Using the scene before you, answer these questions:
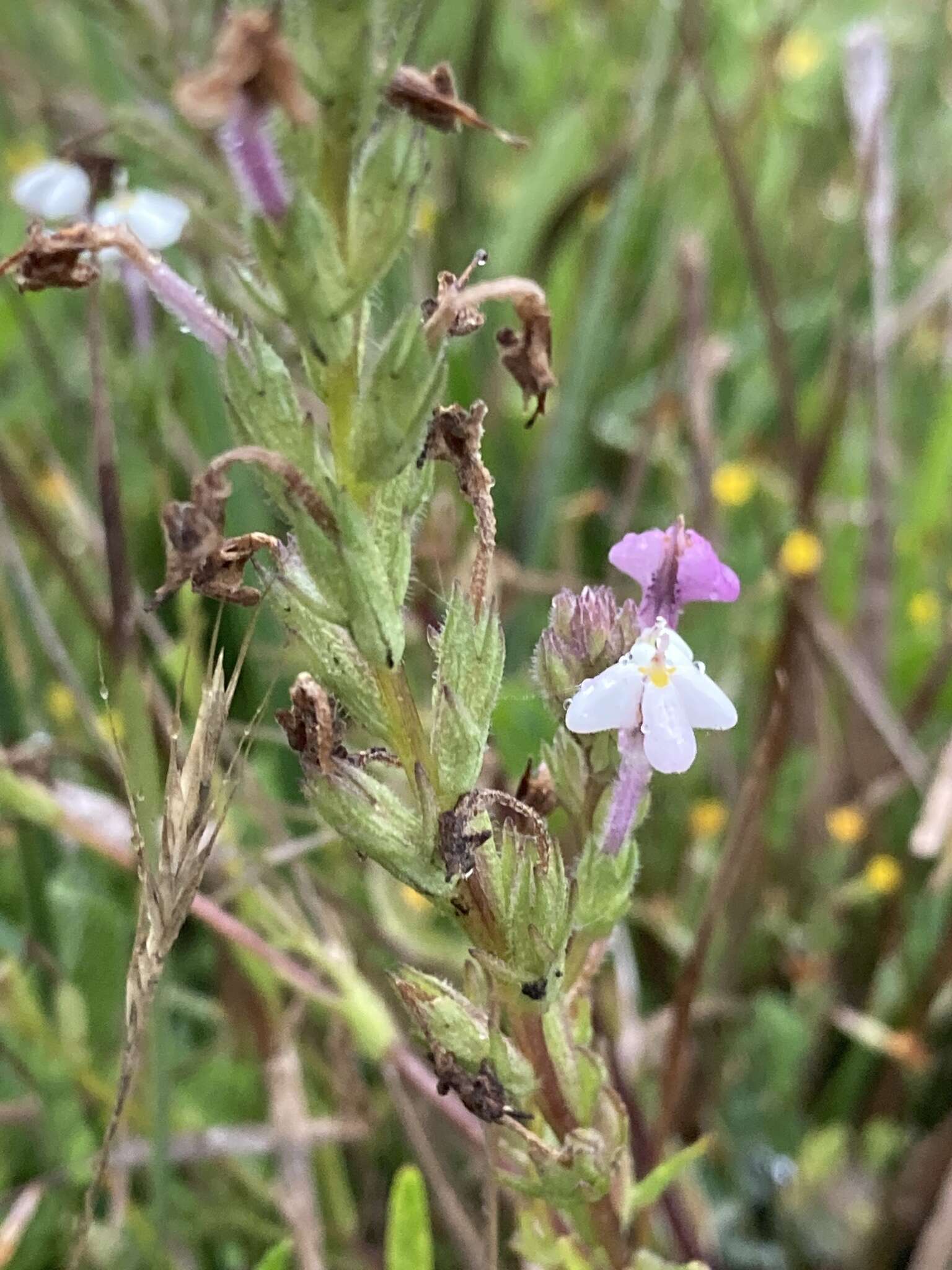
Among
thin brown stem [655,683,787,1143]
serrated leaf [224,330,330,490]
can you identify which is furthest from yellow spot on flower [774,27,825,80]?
serrated leaf [224,330,330,490]

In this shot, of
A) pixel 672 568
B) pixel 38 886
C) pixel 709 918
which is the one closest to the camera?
pixel 672 568

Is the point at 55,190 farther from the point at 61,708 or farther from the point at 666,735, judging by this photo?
the point at 666,735

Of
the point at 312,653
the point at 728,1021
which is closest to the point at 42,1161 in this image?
the point at 728,1021

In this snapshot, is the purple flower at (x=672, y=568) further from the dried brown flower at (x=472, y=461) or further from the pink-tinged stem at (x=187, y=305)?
the pink-tinged stem at (x=187, y=305)

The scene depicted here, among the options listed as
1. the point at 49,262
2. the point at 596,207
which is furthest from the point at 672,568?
the point at 596,207

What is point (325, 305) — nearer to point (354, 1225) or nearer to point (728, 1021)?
point (354, 1225)

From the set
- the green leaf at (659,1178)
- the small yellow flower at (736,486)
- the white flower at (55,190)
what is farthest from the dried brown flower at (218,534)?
the small yellow flower at (736,486)
